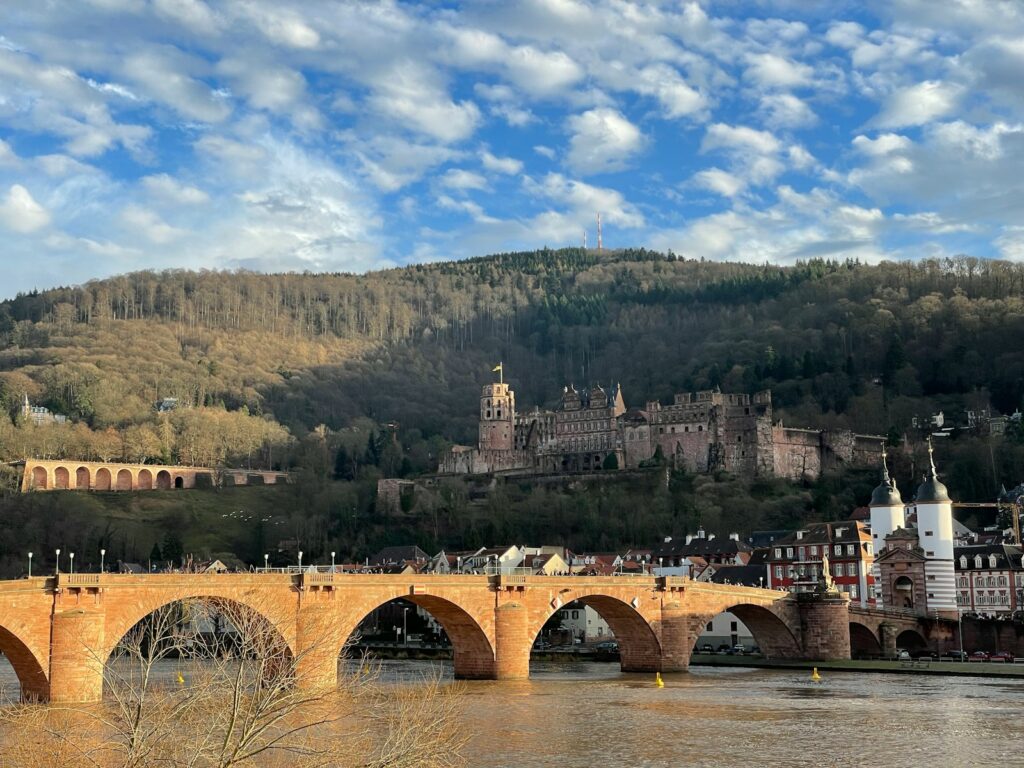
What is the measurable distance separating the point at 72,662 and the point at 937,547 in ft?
185

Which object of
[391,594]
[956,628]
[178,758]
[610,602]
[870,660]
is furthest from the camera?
[956,628]

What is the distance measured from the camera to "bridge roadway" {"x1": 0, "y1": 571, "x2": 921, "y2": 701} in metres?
54.2

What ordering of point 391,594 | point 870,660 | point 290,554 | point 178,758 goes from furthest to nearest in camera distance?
1. point 290,554
2. point 870,660
3. point 391,594
4. point 178,758

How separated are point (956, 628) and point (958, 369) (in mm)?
78475

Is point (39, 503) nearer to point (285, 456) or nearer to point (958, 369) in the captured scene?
point (285, 456)

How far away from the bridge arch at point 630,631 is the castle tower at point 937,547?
22461 millimetres

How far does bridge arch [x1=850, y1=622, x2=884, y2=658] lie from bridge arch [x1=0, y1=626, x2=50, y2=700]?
48.8 m

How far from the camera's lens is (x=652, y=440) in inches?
5940

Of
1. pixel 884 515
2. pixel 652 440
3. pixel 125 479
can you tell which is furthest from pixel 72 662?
pixel 125 479

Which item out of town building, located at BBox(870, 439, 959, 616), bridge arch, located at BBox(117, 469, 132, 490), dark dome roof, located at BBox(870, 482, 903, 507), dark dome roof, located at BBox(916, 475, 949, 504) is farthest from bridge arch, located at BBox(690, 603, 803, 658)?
bridge arch, located at BBox(117, 469, 132, 490)

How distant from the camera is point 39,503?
5261 inches

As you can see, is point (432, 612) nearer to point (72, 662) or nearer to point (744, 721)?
point (72, 662)

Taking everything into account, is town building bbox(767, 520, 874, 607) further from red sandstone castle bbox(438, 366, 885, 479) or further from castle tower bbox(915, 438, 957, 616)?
red sandstone castle bbox(438, 366, 885, 479)

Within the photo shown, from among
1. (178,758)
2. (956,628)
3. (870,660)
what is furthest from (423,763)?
(956,628)
